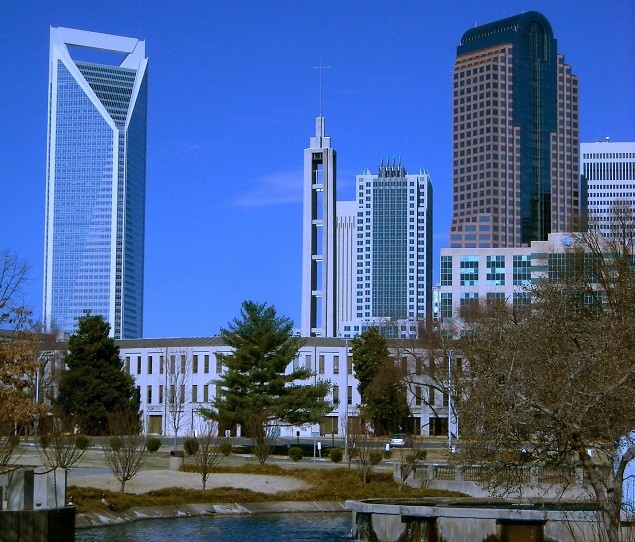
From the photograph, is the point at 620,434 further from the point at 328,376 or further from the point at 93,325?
the point at 328,376

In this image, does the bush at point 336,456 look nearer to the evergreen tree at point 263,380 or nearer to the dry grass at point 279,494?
the evergreen tree at point 263,380

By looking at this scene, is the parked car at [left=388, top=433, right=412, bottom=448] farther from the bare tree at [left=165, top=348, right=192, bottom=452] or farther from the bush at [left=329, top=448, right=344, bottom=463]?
the bare tree at [left=165, top=348, right=192, bottom=452]

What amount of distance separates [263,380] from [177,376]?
2787 cm

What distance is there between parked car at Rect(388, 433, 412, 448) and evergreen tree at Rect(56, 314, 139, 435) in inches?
676

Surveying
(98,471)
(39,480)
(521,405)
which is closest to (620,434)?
(521,405)

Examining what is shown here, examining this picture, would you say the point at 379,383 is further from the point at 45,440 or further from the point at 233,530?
the point at 233,530

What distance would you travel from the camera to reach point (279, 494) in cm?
4166

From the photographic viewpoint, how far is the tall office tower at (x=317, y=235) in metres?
122

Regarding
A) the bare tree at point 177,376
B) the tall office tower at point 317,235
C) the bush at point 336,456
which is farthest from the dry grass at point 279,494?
the tall office tower at point 317,235

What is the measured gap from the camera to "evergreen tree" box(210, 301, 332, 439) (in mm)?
62406

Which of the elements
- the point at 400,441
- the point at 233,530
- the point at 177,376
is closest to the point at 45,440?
the point at 233,530

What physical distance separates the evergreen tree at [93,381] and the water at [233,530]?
1526 inches

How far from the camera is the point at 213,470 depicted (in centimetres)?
4609

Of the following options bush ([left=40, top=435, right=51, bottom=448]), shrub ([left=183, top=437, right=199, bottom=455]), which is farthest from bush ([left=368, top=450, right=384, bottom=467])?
bush ([left=40, top=435, right=51, bottom=448])
